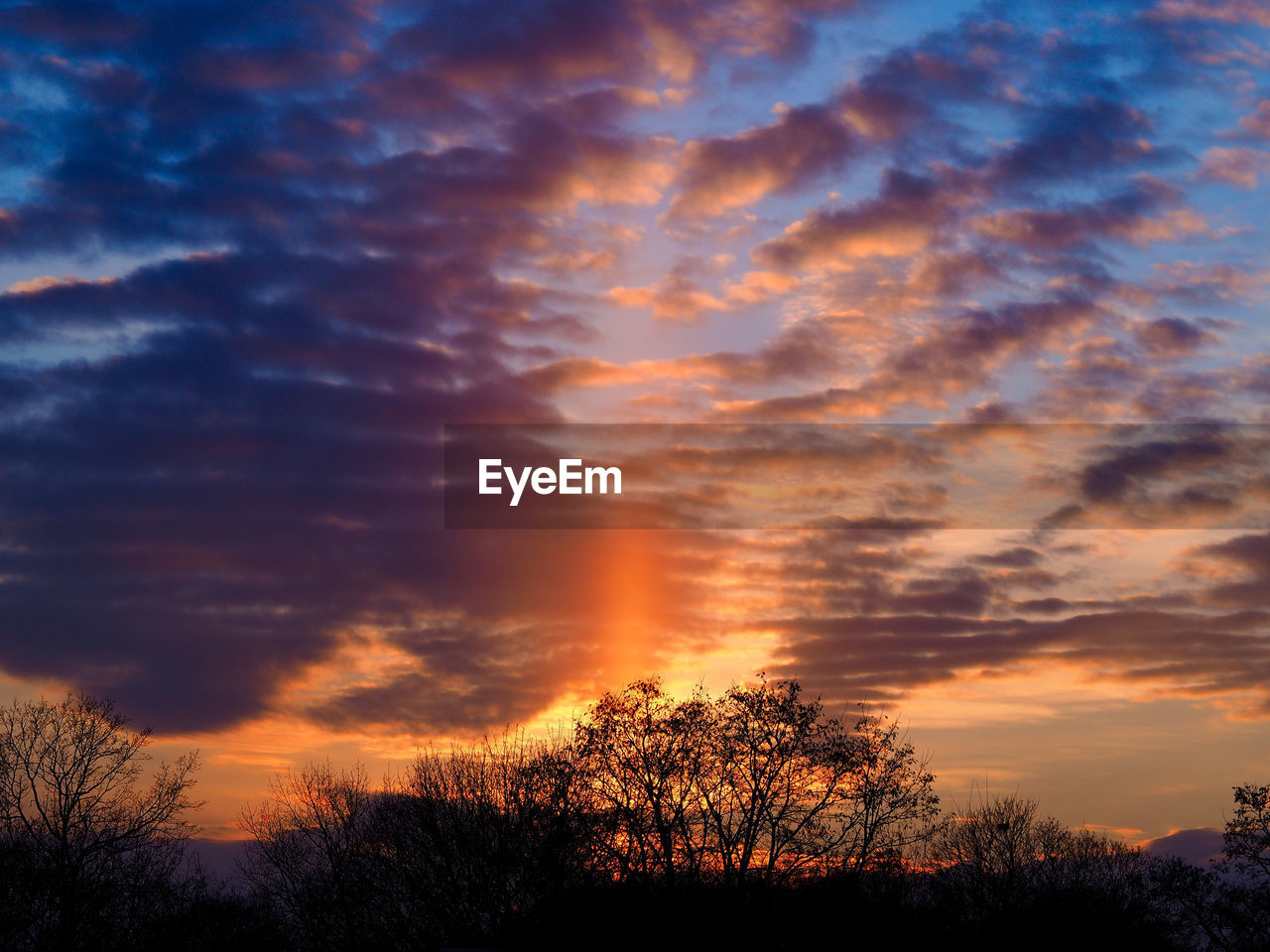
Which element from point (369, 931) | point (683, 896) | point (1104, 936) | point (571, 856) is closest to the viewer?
point (683, 896)

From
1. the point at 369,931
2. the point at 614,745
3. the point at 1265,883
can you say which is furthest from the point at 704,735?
the point at 1265,883

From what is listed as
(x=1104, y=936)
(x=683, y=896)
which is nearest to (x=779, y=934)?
(x=683, y=896)

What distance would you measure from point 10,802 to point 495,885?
31.2 meters

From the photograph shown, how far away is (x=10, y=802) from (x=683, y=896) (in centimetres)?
4232

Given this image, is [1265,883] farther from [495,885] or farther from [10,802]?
[10,802]

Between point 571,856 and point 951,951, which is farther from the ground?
point 571,856

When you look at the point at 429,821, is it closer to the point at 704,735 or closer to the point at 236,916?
the point at 704,735

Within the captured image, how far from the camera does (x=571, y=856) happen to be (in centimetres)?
5666

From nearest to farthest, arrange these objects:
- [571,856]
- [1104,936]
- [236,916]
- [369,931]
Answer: [571,856] → [1104,936] → [369,931] → [236,916]

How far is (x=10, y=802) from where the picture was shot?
221 feet

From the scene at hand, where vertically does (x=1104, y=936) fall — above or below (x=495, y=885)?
below

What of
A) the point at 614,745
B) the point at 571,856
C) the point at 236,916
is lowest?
the point at 236,916

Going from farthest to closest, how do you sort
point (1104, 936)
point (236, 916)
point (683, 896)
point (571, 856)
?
point (236, 916)
point (1104, 936)
point (571, 856)
point (683, 896)

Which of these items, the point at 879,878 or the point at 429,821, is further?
the point at 429,821
